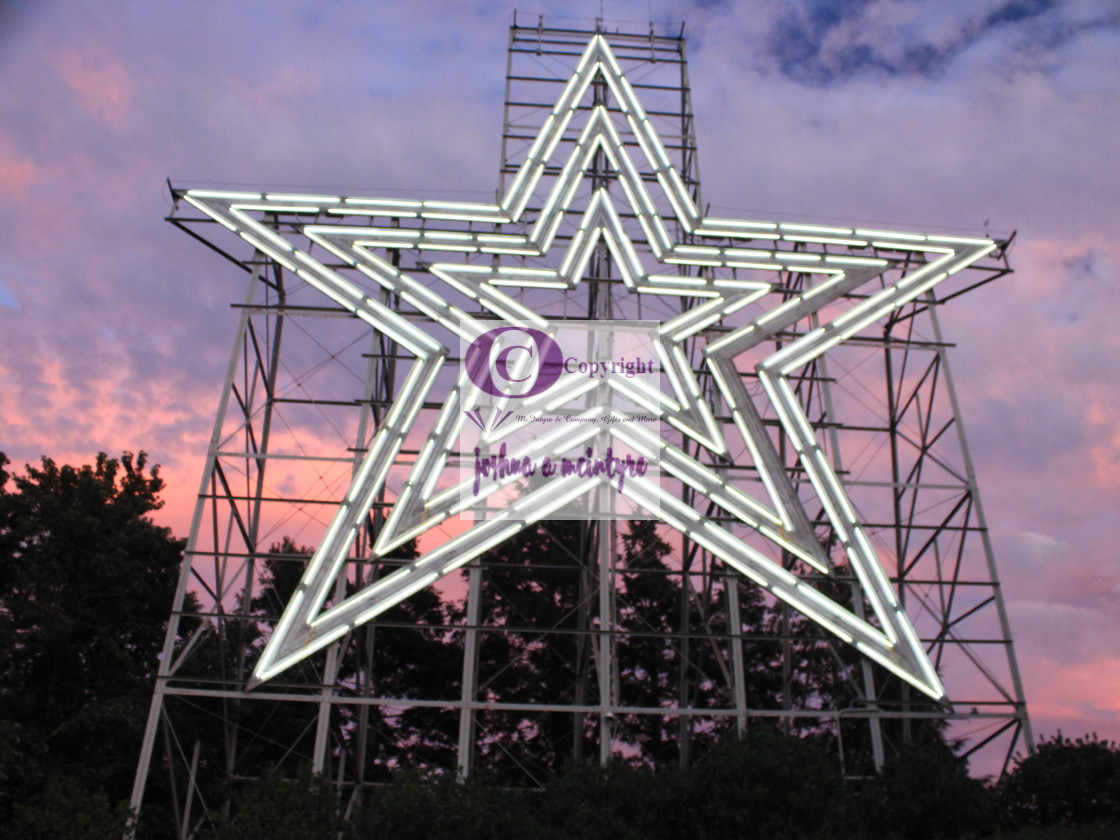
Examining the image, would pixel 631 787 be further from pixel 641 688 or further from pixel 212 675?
pixel 641 688

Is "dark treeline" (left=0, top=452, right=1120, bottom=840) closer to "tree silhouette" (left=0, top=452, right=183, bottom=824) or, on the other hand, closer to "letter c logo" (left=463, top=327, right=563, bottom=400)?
"tree silhouette" (left=0, top=452, right=183, bottom=824)

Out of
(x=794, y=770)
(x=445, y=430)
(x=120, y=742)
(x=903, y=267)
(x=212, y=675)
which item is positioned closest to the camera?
(x=794, y=770)

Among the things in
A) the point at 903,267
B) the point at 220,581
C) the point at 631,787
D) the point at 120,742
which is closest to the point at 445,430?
the point at 220,581

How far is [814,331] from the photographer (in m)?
18.4

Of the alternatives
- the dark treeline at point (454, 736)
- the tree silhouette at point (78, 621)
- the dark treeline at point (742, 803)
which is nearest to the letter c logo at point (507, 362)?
the dark treeline at point (454, 736)

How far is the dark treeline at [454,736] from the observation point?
1270cm

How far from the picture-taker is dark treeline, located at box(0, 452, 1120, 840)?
12.7m

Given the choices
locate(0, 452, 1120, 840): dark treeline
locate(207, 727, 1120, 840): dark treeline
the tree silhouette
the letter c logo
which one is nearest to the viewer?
locate(207, 727, 1120, 840): dark treeline

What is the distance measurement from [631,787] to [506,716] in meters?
17.3

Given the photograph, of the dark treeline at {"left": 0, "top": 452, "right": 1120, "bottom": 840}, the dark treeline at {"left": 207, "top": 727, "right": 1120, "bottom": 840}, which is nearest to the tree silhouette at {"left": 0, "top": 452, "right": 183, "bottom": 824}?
the dark treeline at {"left": 0, "top": 452, "right": 1120, "bottom": 840}

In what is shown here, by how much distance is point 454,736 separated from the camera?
1160 inches

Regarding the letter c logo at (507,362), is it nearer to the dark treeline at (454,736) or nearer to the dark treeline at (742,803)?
the dark treeline at (454,736)

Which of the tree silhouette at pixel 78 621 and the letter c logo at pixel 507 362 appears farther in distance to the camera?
the tree silhouette at pixel 78 621

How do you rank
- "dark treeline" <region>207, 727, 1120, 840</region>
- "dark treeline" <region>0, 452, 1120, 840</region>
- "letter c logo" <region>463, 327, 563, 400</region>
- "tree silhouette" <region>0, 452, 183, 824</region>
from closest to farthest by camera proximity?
"dark treeline" <region>207, 727, 1120, 840</region> → "dark treeline" <region>0, 452, 1120, 840</region> → "letter c logo" <region>463, 327, 563, 400</region> → "tree silhouette" <region>0, 452, 183, 824</region>
